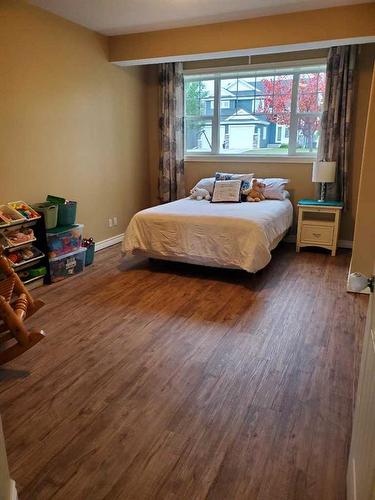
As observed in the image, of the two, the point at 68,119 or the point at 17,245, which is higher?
the point at 68,119

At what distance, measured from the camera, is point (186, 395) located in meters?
1.95

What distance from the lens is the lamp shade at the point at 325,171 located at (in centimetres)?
→ 425

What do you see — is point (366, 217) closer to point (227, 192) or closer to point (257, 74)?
point (227, 192)

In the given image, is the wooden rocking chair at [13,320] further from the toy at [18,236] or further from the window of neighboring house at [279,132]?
the window of neighboring house at [279,132]

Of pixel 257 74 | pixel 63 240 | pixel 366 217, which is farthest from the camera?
pixel 257 74

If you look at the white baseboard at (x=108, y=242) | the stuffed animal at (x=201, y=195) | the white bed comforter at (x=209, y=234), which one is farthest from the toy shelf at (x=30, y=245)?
the stuffed animal at (x=201, y=195)

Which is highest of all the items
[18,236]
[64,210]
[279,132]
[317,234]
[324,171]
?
[279,132]

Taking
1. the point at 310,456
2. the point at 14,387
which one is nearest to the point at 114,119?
→ the point at 14,387

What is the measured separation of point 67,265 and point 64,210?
0.56 metres

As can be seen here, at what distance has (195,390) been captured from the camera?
1991 mm

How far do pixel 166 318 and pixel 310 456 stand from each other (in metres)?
1.50

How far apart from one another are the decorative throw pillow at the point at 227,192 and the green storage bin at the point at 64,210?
1.63 meters

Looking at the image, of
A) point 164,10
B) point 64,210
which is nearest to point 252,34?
point 164,10

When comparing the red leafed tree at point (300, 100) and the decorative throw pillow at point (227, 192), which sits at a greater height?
the red leafed tree at point (300, 100)
